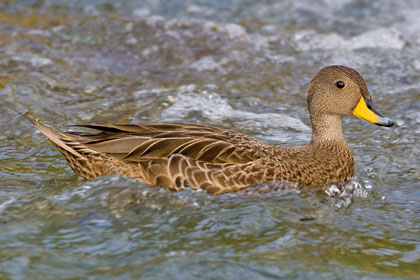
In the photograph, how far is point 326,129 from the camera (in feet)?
22.3

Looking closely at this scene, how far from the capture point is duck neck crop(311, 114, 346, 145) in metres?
6.76

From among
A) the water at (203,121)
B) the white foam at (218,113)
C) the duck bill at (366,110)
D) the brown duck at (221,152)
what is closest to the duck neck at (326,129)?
the brown duck at (221,152)

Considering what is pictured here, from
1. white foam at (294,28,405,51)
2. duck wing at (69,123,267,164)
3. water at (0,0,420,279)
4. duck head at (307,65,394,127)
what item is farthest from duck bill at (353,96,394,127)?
white foam at (294,28,405,51)

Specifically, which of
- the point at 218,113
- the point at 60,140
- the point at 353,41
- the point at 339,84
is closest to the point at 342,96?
the point at 339,84

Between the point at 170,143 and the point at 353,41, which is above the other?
the point at 353,41

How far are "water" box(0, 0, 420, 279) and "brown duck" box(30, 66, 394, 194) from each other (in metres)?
0.17

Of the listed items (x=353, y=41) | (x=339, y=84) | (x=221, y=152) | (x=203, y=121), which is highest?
(x=353, y=41)

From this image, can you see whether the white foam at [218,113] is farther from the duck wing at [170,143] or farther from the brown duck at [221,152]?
the duck wing at [170,143]

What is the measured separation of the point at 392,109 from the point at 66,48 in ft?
18.2

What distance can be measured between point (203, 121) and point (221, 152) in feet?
7.86

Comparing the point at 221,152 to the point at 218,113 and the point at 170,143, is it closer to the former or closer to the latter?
the point at 170,143

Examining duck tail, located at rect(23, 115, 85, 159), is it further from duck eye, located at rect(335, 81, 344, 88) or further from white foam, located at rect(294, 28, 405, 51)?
white foam, located at rect(294, 28, 405, 51)

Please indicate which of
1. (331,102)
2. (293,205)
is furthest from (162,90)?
(293,205)

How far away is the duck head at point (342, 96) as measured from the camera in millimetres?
6598
